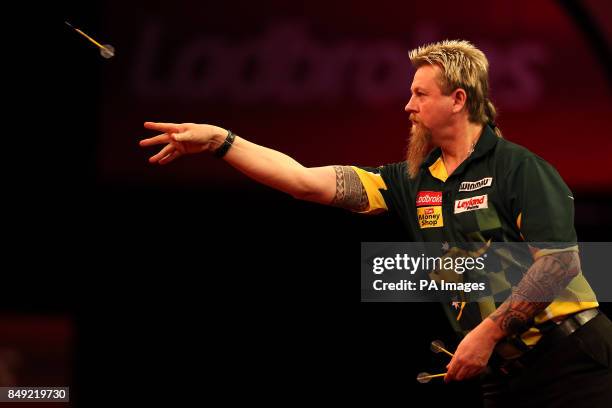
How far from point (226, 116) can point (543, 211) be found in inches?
95.8

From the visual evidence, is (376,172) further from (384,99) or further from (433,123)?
(384,99)

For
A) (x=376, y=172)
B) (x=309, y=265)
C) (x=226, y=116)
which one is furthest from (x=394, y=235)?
(x=376, y=172)

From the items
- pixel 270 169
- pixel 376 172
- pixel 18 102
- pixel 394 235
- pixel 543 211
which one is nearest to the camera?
pixel 543 211

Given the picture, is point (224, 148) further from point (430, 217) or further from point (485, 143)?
point (485, 143)

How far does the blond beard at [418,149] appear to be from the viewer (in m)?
2.89

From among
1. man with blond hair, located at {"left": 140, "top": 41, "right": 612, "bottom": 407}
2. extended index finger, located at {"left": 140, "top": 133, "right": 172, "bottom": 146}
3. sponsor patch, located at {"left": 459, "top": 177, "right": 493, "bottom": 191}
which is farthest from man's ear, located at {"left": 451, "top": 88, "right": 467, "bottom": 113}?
extended index finger, located at {"left": 140, "top": 133, "right": 172, "bottom": 146}

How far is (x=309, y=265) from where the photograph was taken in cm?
462

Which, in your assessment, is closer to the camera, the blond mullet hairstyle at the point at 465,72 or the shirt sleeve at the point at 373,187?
the blond mullet hairstyle at the point at 465,72

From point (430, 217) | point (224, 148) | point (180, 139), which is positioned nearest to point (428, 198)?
point (430, 217)

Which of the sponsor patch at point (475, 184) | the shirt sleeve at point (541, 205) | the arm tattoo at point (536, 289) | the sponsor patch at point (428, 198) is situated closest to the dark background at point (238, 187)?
the sponsor patch at point (428, 198)

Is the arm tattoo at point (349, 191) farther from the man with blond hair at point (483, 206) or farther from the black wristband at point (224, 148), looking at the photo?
the black wristband at point (224, 148)

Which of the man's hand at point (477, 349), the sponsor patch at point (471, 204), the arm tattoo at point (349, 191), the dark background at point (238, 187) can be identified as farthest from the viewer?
the dark background at point (238, 187)

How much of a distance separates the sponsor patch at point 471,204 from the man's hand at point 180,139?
0.79m

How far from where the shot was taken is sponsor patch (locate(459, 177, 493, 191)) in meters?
2.62
